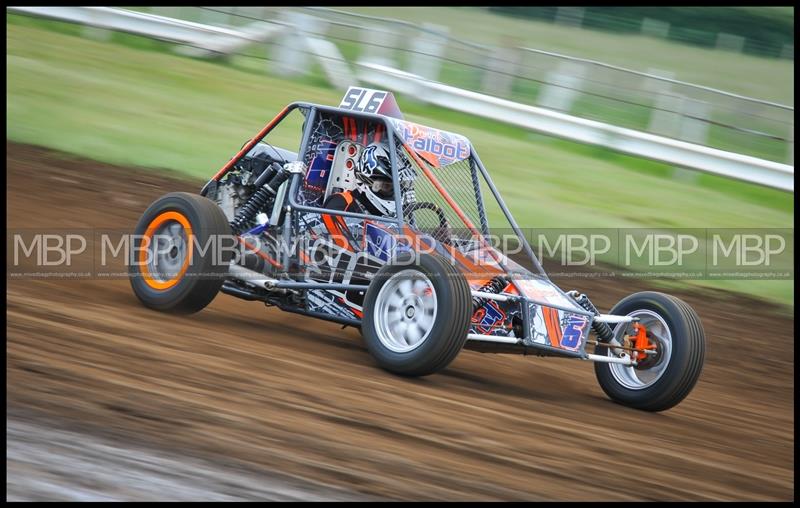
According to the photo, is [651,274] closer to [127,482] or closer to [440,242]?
[440,242]

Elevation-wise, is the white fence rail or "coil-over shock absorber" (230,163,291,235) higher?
the white fence rail

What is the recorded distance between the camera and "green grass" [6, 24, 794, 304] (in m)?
11.9

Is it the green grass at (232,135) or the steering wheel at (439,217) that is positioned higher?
the green grass at (232,135)

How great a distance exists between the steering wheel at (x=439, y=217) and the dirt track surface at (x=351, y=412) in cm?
86

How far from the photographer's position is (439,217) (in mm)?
6598

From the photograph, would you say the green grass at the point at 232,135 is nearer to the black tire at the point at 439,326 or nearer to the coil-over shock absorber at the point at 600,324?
the coil-over shock absorber at the point at 600,324

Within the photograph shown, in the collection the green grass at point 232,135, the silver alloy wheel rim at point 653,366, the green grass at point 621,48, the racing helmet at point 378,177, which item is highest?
the green grass at point 621,48

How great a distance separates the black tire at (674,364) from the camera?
244 inches

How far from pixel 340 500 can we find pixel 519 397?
7.77 ft

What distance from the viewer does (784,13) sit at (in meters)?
22.0

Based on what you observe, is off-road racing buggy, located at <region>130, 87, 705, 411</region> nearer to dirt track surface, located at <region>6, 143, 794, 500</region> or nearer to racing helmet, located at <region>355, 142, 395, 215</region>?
racing helmet, located at <region>355, 142, 395, 215</region>

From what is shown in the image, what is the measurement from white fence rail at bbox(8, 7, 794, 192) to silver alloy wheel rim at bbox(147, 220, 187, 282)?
334 inches

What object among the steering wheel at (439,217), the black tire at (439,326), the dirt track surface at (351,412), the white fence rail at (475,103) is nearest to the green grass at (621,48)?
the white fence rail at (475,103)

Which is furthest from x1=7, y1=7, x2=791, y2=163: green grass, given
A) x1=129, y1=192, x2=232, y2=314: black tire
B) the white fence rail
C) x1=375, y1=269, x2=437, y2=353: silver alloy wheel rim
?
x1=375, y1=269, x2=437, y2=353: silver alloy wheel rim
